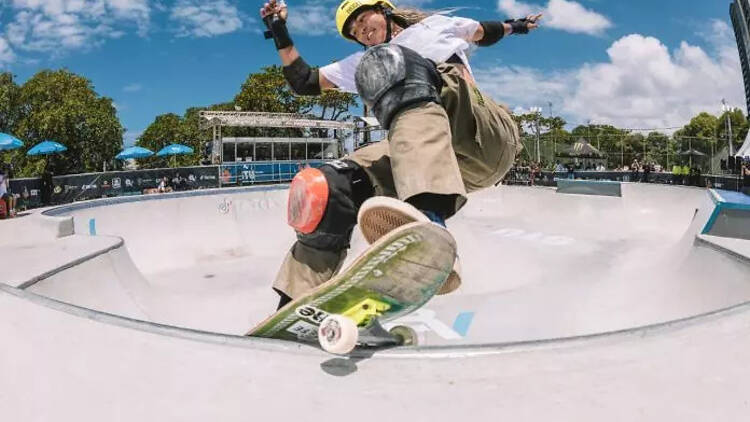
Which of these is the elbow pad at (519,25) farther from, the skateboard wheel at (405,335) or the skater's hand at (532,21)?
the skateboard wheel at (405,335)

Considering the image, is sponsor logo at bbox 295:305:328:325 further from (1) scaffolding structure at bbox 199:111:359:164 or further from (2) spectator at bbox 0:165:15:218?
(1) scaffolding structure at bbox 199:111:359:164

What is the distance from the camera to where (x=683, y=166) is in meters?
25.2

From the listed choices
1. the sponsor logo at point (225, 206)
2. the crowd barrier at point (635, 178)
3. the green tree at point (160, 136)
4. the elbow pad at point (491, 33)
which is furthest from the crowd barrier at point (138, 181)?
the green tree at point (160, 136)

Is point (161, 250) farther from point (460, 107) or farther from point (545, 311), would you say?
point (460, 107)

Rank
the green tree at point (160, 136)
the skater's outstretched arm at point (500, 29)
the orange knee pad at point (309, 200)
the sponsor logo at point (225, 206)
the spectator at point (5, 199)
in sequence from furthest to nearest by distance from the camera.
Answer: the green tree at point (160, 136), the sponsor logo at point (225, 206), the spectator at point (5, 199), the skater's outstretched arm at point (500, 29), the orange knee pad at point (309, 200)

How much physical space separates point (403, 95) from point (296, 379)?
103 centimetres

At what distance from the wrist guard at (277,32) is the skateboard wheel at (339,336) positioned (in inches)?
56.1

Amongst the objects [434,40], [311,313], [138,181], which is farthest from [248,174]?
[311,313]

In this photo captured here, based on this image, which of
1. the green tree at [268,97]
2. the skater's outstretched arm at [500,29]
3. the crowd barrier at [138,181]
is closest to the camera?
the skater's outstretched arm at [500,29]

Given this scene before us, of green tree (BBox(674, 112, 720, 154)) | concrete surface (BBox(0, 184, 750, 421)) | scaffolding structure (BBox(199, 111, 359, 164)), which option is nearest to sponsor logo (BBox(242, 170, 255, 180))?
scaffolding structure (BBox(199, 111, 359, 164))

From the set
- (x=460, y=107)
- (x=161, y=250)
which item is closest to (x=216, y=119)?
(x=161, y=250)

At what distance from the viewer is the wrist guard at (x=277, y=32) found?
2291mm

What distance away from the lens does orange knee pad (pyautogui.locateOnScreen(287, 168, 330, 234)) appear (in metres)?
2.06

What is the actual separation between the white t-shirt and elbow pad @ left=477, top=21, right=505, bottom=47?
102 mm
